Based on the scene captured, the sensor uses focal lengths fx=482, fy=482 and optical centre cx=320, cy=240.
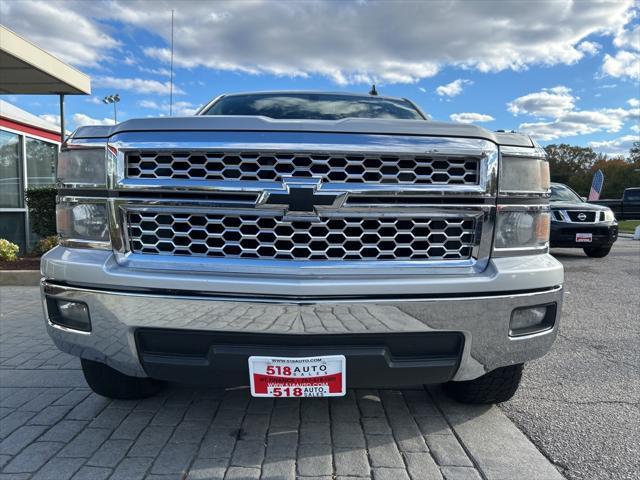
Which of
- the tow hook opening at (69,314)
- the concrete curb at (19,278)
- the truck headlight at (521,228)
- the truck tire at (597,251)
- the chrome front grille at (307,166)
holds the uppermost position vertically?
the chrome front grille at (307,166)

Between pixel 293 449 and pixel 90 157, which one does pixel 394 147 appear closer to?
pixel 90 157

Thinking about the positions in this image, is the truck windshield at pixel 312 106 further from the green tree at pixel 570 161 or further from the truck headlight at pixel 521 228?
the green tree at pixel 570 161

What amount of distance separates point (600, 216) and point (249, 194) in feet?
29.9

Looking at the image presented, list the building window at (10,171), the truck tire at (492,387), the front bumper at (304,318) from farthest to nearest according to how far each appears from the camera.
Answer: the building window at (10,171) < the truck tire at (492,387) < the front bumper at (304,318)

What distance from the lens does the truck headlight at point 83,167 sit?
212 centimetres

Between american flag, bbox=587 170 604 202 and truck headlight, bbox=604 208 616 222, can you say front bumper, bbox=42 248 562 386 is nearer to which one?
truck headlight, bbox=604 208 616 222

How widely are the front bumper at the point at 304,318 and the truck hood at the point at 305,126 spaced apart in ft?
1.87

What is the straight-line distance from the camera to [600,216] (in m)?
9.17

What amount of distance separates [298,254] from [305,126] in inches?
21.6

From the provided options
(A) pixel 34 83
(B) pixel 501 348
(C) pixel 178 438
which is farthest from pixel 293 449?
(A) pixel 34 83

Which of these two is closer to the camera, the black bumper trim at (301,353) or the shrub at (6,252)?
the black bumper trim at (301,353)

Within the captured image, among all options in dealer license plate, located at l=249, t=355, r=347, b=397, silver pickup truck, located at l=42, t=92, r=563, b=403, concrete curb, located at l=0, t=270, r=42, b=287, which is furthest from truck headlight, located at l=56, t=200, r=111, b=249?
concrete curb, located at l=0, t=270, r=42, b=287

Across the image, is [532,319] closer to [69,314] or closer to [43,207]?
[69,314]

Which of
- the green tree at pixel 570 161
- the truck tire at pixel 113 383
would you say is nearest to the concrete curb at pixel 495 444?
the truck tire at pixel 113 383
